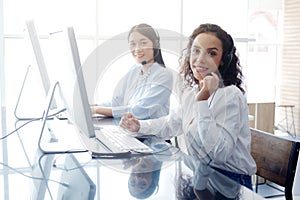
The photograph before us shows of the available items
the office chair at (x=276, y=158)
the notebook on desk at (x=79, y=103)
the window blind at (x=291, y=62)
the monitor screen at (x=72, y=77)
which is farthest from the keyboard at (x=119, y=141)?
the window blind at (x=291, y=62)

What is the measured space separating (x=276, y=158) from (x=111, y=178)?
59cm

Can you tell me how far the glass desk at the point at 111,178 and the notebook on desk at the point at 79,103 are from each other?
2.1 inches

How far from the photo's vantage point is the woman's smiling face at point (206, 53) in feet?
4.59

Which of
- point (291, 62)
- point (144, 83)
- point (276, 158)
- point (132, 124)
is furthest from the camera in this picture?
point (291, 62)

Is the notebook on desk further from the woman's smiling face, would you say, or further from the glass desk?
the woman's smiling face

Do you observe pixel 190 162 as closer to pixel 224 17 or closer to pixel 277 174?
pixel 277 174

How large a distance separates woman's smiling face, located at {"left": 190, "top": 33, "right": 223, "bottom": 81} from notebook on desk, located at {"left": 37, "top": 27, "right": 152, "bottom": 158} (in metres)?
0.37

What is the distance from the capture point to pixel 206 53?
1.42 m

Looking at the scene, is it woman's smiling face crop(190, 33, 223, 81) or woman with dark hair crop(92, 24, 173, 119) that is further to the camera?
woman with dark hair crop(92, 24, 173, 119)

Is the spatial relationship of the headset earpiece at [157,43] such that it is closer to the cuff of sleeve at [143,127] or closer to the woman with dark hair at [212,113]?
the woman with dark hair at [212,113]

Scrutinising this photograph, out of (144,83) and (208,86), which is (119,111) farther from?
(208,86)

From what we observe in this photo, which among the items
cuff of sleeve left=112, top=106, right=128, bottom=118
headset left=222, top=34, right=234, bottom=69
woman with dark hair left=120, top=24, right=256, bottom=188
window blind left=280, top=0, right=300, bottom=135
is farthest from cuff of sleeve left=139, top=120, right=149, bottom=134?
window blind left=280, top=0, right=300, bottom=135

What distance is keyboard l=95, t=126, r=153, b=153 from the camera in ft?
4.19

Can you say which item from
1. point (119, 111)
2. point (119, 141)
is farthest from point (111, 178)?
point (119, 111)
